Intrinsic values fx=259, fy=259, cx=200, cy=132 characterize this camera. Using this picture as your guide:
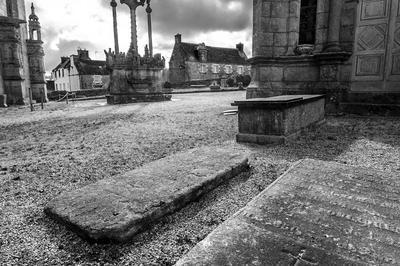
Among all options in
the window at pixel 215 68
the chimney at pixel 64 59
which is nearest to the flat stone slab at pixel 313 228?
the window at pixel 215 68

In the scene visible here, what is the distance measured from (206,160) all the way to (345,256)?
1.96 m

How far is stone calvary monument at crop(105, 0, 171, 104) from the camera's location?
46.9 feet

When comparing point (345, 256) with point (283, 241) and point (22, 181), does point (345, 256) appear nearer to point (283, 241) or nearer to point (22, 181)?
point (283, 241)

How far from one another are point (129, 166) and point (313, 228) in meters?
2.54

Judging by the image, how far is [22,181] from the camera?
3023 mm

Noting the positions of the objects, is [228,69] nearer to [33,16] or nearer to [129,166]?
[33,16]

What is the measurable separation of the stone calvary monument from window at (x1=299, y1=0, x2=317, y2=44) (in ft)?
29.2

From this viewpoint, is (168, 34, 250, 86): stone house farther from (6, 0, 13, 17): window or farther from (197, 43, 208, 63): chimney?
(6, 0, 13, 17): window

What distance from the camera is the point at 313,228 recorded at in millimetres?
1626

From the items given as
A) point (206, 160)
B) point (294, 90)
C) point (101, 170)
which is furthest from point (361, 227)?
point (294, 90)

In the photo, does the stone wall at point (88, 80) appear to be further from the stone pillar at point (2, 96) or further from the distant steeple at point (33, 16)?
the stone pillar at point (2, 96)

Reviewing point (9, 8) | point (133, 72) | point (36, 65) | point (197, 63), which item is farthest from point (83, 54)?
point (133, 72)

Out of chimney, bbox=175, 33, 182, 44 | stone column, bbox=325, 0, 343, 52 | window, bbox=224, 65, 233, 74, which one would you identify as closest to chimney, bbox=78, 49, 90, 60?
A: chimney, bbox=175, 33, 182, 44

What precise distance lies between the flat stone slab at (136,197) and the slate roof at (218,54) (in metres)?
47.3
